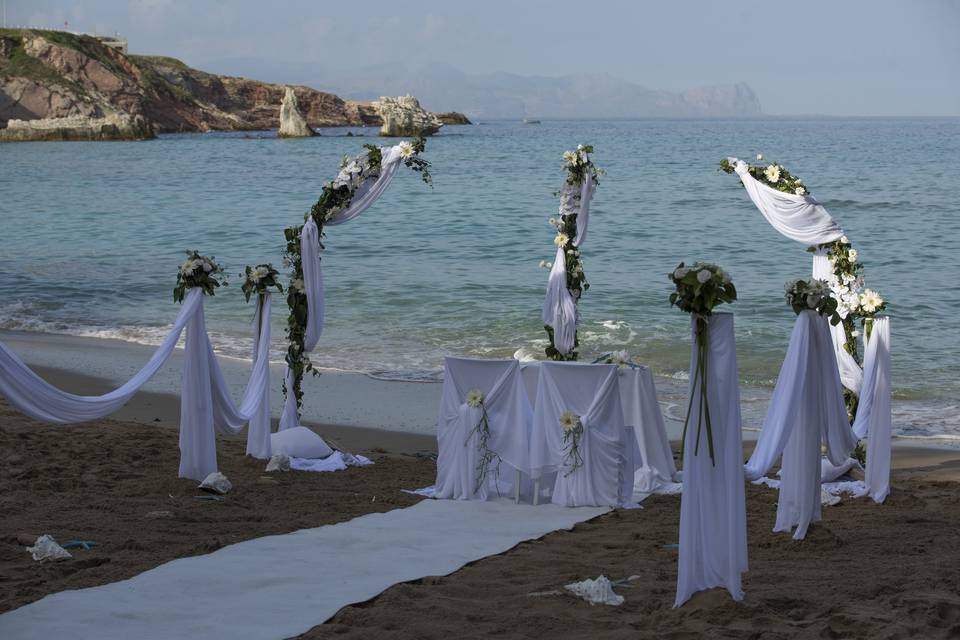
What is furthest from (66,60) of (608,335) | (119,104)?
(608,335)

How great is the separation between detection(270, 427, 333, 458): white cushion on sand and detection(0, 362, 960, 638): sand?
30cm

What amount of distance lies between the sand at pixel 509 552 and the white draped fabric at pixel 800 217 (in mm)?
2029

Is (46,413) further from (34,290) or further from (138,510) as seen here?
(34,290)

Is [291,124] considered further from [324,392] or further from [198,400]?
[198,400]

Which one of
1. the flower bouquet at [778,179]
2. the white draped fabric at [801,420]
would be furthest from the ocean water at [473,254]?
the white draped fabric at [801,420]

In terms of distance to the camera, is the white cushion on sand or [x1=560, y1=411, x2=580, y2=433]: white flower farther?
the white cushion on sand

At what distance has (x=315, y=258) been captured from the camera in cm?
962

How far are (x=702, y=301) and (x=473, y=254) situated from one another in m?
20.4

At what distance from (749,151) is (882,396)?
59.3m

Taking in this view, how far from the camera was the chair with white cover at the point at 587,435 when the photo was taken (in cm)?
784

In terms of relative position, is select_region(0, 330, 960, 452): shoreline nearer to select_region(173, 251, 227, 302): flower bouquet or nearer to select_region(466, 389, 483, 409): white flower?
select_region(466, 389, 483, 409): white flower

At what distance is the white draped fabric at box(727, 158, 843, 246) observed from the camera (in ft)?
29.4

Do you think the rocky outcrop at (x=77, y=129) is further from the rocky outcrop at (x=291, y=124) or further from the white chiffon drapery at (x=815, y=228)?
the white chiffon drapery at (x=815, y=228)

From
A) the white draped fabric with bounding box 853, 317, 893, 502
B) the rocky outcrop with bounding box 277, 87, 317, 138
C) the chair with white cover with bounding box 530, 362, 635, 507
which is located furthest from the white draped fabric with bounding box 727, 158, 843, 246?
the rocky outcrop with bounding box 277, 87, 317, 138
